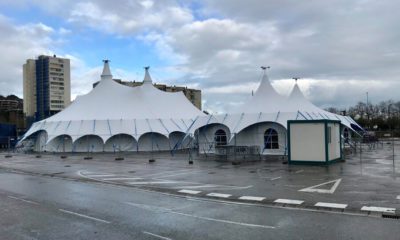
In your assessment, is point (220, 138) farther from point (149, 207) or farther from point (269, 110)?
point (149, 207)

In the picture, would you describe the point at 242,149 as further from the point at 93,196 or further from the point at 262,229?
the point at 262,229

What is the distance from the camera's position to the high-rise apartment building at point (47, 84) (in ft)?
385

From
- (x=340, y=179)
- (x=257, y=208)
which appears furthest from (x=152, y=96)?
(x=257, y=208)

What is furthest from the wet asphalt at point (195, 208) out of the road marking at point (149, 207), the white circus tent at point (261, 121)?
the white circus tent at point (261, 121)

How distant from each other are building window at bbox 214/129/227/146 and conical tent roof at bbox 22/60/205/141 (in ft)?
27.9

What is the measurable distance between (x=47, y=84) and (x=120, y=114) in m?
78.5

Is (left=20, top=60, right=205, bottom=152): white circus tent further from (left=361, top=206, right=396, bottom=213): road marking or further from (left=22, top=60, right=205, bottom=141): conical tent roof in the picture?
(left=361, top=206, right=396, bottom=213): road marking

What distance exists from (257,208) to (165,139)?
35446mm

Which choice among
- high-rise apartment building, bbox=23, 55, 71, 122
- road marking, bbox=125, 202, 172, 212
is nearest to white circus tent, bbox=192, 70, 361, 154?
road marking, bbox=125, 202, 172, 212

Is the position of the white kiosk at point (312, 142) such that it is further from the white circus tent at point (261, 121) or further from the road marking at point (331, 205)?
the road marking at point (331, 205)

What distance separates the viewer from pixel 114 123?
44344mm

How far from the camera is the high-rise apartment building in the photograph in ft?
385

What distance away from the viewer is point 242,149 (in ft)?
106

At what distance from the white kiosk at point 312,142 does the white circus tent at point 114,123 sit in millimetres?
18723
